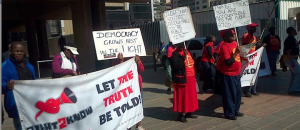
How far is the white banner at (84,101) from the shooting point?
3.44m

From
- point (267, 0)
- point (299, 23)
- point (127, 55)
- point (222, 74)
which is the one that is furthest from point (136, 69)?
point (267, 0)

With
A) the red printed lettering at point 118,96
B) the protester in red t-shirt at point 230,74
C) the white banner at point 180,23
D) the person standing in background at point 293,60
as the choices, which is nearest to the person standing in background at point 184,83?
the white banner at point 180,23

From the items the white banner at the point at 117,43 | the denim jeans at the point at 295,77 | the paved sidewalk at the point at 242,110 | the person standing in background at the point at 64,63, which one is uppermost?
the white banner at the point at 117,43

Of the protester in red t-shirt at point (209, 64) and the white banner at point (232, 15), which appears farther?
the protester in red t-shirt at point (209, 64)

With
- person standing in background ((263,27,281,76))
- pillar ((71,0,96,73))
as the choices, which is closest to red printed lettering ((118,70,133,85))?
person standing in background ((263,27,281,76))

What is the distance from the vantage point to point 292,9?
14.3 meters

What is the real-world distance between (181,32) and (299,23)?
4.43 meters

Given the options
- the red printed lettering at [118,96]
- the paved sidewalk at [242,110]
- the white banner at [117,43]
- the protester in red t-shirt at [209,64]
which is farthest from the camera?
the protester in red t-shirt at [209,64]

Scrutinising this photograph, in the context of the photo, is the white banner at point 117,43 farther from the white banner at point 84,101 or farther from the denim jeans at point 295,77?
the denim jeans at point 295,77

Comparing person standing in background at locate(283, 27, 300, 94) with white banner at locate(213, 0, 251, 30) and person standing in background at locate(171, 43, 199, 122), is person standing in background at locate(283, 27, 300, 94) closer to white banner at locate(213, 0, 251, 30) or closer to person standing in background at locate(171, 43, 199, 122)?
white banner at locate(213, 0, 251, 30)

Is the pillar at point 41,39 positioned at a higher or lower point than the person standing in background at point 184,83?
higher

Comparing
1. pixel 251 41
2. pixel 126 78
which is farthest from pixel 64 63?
pixel 251 41

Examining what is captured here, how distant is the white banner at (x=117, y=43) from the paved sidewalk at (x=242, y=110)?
1569 mm

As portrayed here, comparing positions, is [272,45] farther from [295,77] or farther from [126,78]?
[126,78]
